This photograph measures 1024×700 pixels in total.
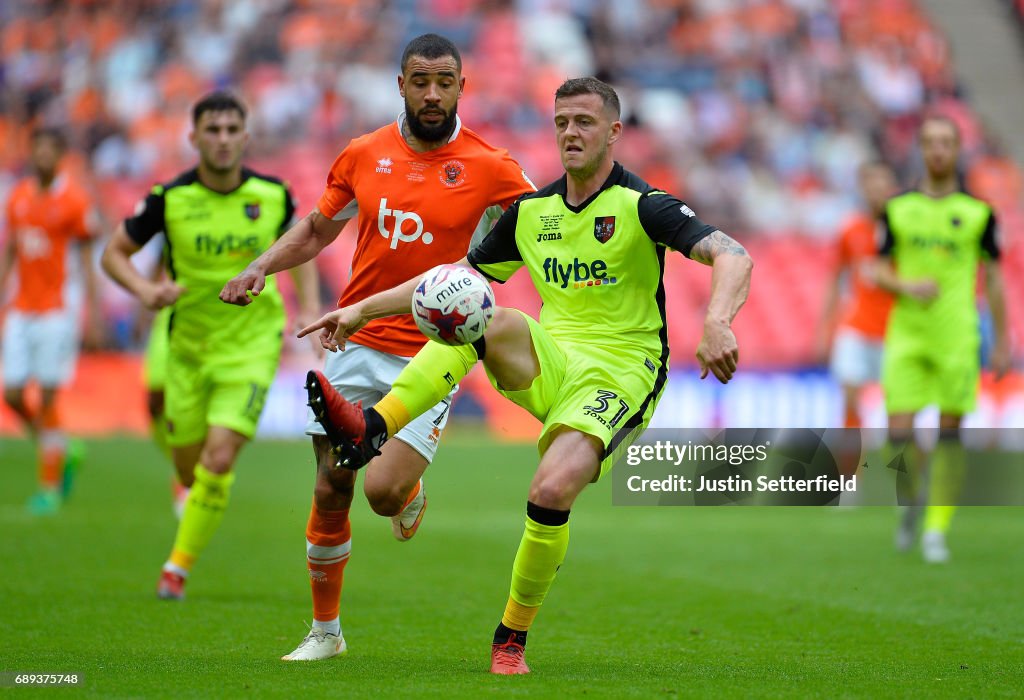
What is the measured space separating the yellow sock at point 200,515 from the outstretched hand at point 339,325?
2.68 meters

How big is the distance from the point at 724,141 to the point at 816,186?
182cm

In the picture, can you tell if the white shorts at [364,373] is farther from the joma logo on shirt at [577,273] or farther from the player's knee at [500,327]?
the player's knee at [500,327]

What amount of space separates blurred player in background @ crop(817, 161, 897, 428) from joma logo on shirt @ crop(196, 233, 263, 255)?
672cm

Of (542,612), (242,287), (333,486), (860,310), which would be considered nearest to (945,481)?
(860,310)

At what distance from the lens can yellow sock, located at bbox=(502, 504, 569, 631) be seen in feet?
19.4

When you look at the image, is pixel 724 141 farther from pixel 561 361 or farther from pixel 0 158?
pixel 561 361

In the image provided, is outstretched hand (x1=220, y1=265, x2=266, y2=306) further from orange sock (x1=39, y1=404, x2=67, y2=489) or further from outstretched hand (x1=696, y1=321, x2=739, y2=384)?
orange sock (x1=39, y1=404, x2=67, y2=489)

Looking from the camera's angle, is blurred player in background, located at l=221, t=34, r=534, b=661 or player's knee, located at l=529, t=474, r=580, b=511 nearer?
player's knee, located at l=529, t=474, r=580, b=511

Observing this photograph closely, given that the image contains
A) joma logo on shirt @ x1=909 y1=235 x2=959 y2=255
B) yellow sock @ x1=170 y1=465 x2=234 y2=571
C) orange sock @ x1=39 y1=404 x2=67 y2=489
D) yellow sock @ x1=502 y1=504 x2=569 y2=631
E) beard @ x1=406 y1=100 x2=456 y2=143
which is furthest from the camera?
orange sock @ x1=39 y1=404 x2=67 y2=489

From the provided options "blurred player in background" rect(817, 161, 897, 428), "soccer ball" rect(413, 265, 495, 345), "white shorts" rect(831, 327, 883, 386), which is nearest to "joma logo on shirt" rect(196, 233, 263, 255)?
"soccer ball" rect(413, 265, 495, 345)

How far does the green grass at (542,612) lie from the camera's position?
585 cm

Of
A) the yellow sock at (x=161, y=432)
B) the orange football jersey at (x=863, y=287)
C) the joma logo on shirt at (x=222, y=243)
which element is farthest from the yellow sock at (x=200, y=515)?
the orange football jersey at (x=863, y=287)

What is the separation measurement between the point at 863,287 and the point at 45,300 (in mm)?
7952

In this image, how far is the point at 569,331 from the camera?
6.41 m
